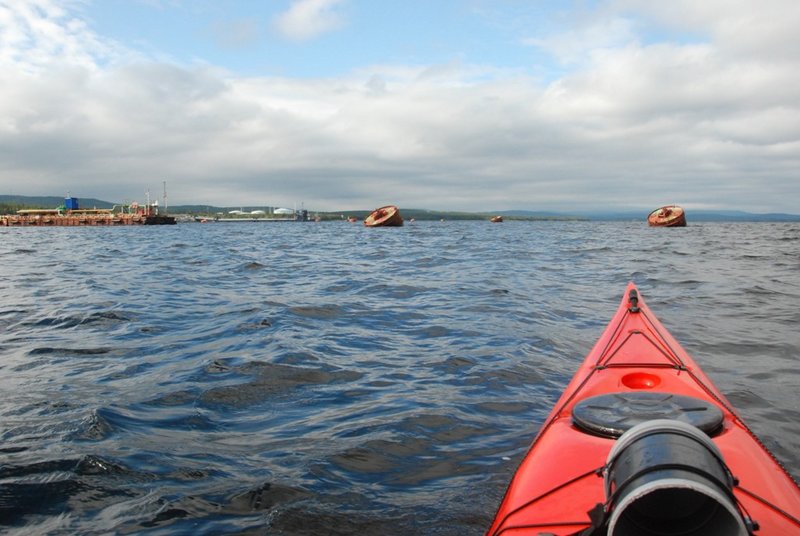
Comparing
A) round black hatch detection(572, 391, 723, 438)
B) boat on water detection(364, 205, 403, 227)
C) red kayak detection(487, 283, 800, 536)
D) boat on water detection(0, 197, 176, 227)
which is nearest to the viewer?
red kayak detection(487, 283, 800, 536)

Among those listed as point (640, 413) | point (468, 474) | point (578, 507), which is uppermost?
point (640, 413)

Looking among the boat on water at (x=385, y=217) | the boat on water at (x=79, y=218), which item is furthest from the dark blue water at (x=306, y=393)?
the boat on water at (x=79, y=218)

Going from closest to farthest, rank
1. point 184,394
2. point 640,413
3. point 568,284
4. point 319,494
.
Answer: point 640,413 < point 319,494 < point 184,394 < point 568,284

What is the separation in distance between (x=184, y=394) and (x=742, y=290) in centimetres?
1389

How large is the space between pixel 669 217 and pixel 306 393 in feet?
258

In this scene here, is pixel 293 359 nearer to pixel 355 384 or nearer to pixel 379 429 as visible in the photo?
pixel 355 384

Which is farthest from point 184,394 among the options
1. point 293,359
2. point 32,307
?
point 32,307

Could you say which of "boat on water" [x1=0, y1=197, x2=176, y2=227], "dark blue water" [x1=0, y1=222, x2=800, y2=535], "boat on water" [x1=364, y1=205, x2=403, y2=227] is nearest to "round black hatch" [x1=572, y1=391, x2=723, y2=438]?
"dark blue water" [x1=0, y1=222, x2=800, y2=535]

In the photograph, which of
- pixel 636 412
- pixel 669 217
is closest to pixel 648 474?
pixel 636 412

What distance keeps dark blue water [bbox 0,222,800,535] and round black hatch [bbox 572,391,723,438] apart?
1.10 metres

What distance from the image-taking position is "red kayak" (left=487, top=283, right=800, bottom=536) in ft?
7.32

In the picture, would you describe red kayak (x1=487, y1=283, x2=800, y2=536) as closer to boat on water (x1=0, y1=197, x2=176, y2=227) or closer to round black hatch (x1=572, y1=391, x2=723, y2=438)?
round black hatch (x1=572, y1=391, x2=723, y2=438)

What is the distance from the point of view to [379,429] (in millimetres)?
5430

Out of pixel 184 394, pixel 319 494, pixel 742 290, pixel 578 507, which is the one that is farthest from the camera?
pixel 742 290
